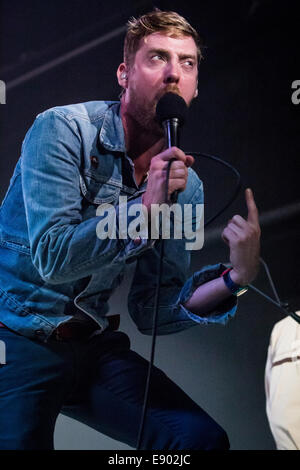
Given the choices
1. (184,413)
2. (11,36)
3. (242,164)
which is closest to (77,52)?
(11,36)

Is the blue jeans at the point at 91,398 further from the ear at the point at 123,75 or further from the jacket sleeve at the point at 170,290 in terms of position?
the ear at the point at 123,75

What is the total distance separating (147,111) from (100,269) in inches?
17.4

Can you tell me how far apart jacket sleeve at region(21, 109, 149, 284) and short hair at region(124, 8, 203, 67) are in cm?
32

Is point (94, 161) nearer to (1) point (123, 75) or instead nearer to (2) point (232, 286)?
(1) point (123, 75)

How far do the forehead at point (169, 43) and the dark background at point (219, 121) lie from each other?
0.35 metres

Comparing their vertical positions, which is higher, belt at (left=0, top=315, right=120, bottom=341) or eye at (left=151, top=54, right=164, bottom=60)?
eye at (left=151, top=54, right=164, bottom=60)

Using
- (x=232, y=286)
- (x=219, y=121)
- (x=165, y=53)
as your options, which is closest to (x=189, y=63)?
(x=165, y=53)

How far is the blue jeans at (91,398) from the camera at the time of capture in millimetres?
1260

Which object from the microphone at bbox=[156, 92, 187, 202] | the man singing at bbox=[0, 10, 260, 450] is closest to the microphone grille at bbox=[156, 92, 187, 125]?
the microphone at bbox=[156, 92, 187, 202]

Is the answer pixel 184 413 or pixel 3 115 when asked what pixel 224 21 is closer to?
pixel 3 115

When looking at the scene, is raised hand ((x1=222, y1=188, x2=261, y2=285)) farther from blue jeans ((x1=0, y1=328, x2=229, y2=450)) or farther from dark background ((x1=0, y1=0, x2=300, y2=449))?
dark background ((x1=0, y1=0, x2=300, y2=449))

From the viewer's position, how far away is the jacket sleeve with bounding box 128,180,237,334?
1.47 m

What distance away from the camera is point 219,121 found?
76.1 inches

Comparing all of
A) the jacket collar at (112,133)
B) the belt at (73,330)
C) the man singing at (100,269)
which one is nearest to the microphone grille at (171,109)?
the man singing at (100,269)
